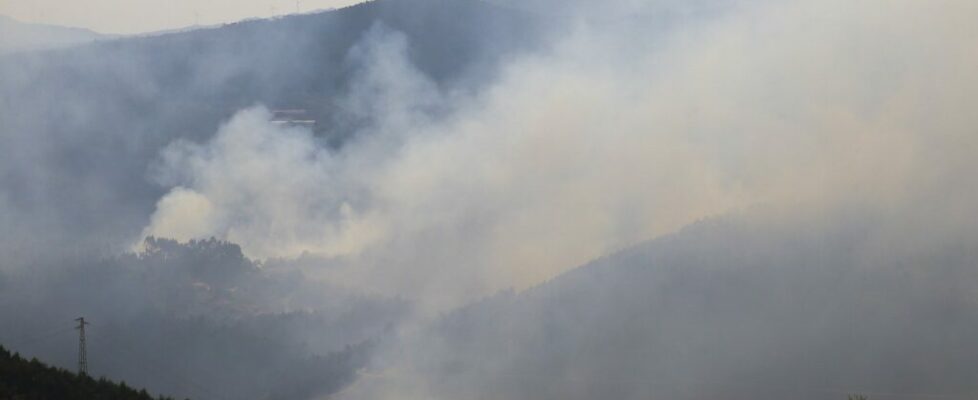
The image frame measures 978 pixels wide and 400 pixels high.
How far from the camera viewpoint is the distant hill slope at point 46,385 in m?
41.8

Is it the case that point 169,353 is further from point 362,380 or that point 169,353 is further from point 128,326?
point 362,380

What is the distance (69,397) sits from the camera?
4334 centimetres

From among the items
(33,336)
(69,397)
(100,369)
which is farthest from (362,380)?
(69,397)

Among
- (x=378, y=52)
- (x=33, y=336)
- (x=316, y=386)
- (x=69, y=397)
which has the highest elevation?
(x=378, y=52)

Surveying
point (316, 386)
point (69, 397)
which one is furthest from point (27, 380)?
point (316, 386)

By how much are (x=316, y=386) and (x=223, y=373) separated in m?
12.4

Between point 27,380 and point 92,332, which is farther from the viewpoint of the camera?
point 92,332

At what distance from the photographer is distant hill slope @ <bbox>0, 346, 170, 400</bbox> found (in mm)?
41794

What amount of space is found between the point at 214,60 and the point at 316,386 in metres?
41.7

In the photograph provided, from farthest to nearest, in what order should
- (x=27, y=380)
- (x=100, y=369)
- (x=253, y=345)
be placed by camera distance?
(x=253, y=345)
(x=100, y=369)
(x=27, y=380)

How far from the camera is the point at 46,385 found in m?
43.4

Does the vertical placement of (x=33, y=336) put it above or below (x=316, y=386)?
above

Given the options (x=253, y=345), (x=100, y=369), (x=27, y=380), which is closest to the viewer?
(x=27, y=380)

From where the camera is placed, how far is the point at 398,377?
409 ft
